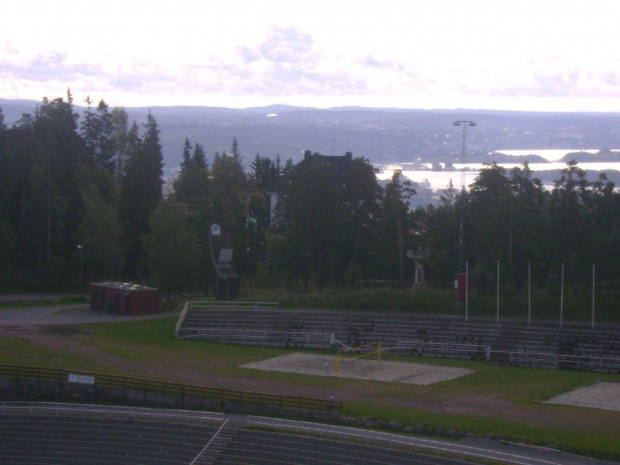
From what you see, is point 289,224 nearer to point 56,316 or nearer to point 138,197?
point 56,316

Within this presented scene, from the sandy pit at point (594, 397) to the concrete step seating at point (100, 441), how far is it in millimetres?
10682

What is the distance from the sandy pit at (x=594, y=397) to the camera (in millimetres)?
22688

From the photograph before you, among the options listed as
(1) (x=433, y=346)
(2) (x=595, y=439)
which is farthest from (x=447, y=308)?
(2) (x=595, y=439)

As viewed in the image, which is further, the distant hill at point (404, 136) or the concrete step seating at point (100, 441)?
the distant hill at point (404, 136)

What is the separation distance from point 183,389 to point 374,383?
21.4ft

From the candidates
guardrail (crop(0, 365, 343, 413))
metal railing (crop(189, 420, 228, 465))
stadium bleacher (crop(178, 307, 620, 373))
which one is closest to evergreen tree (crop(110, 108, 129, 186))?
stadium bleacher (crop(178, 307, 620, 373))

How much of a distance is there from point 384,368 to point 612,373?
27.4 ft

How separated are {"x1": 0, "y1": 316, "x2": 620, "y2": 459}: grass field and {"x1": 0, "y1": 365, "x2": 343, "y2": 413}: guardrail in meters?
1.17

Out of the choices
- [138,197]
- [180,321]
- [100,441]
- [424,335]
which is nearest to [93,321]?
[180,321]

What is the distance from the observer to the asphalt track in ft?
56.5

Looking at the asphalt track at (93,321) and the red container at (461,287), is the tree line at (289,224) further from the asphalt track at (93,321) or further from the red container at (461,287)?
the asphalt track at (93,321)

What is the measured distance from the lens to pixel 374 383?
1023 inches

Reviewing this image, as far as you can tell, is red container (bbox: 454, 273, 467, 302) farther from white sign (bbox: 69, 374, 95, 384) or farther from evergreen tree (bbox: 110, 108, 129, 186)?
evergreen tree (bbox: 110, 108, 129, 186)

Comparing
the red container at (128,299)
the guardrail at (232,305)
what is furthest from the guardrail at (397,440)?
the red container at (128,299)
